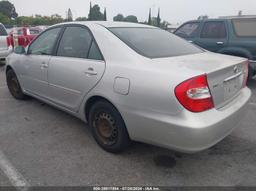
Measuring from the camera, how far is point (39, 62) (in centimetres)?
379

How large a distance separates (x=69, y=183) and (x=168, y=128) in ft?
3.74

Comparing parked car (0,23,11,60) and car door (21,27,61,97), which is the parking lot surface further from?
parked car (0,23,11,60)

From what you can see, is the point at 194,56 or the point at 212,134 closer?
the point at 212,134

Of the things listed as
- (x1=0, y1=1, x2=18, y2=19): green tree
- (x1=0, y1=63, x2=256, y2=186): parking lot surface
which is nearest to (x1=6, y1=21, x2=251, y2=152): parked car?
(x1=0, y1=63, x2=256, y2=186): parking lot surface

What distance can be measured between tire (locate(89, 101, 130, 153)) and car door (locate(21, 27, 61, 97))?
1.27 meters

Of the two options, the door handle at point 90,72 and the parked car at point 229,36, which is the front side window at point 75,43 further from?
the parked car at point 229,36

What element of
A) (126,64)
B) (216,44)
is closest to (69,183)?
(126,64)

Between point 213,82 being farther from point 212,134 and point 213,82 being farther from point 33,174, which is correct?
point 33,174

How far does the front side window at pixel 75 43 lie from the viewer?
3.07 meters

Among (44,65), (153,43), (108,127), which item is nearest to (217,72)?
(153,43)

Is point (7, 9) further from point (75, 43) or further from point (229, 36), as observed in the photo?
point (75, 43)

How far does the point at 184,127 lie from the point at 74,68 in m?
1.69

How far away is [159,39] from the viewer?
3.15 meters

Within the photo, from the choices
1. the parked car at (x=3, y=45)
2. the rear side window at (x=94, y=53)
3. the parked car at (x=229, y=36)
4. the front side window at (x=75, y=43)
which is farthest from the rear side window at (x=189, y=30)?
the parked car at (x=3, y=45)
